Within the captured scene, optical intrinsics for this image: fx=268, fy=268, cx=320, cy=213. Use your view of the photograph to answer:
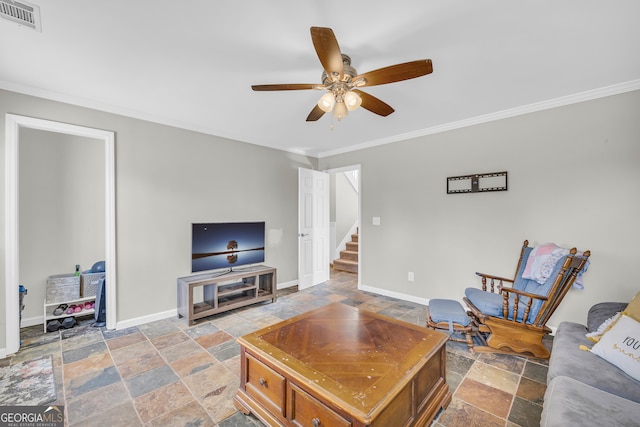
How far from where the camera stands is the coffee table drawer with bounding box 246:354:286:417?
60.1 inches

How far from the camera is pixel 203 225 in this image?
3.55 m

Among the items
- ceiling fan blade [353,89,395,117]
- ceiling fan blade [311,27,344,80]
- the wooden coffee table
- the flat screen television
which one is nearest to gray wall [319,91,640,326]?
ceiling fan blade [353,89,395,117]

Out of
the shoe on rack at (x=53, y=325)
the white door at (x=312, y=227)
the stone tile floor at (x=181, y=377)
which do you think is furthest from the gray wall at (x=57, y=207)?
the white door at (x=312, y=227)

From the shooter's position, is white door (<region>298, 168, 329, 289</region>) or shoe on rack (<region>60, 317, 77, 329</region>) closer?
shoe on rack (<region>60, 317, 77, 329</region>)

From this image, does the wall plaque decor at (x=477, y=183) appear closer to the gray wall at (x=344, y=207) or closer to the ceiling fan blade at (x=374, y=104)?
the ceiling fan blade at (x=374, y=104)

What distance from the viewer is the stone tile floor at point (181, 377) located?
1.73 metres

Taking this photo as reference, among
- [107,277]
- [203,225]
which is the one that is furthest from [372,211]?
[107,277]

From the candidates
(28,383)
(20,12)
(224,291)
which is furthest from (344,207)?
(20,12)

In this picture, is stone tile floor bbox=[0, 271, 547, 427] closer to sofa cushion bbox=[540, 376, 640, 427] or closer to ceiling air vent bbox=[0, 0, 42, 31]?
sofa cushion bbox=[540, 376, 640, 427]

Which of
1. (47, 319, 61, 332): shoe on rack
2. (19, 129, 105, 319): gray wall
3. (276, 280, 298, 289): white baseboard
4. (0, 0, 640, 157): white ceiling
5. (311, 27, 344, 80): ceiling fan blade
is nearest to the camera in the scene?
(311, 27, 344, 80): ceiling fan blade

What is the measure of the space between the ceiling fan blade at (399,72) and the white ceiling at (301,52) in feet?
0.94

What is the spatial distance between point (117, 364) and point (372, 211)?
365cm

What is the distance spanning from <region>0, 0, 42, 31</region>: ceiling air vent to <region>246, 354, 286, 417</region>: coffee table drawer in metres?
2.50

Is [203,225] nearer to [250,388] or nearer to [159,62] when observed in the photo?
[159,62]
